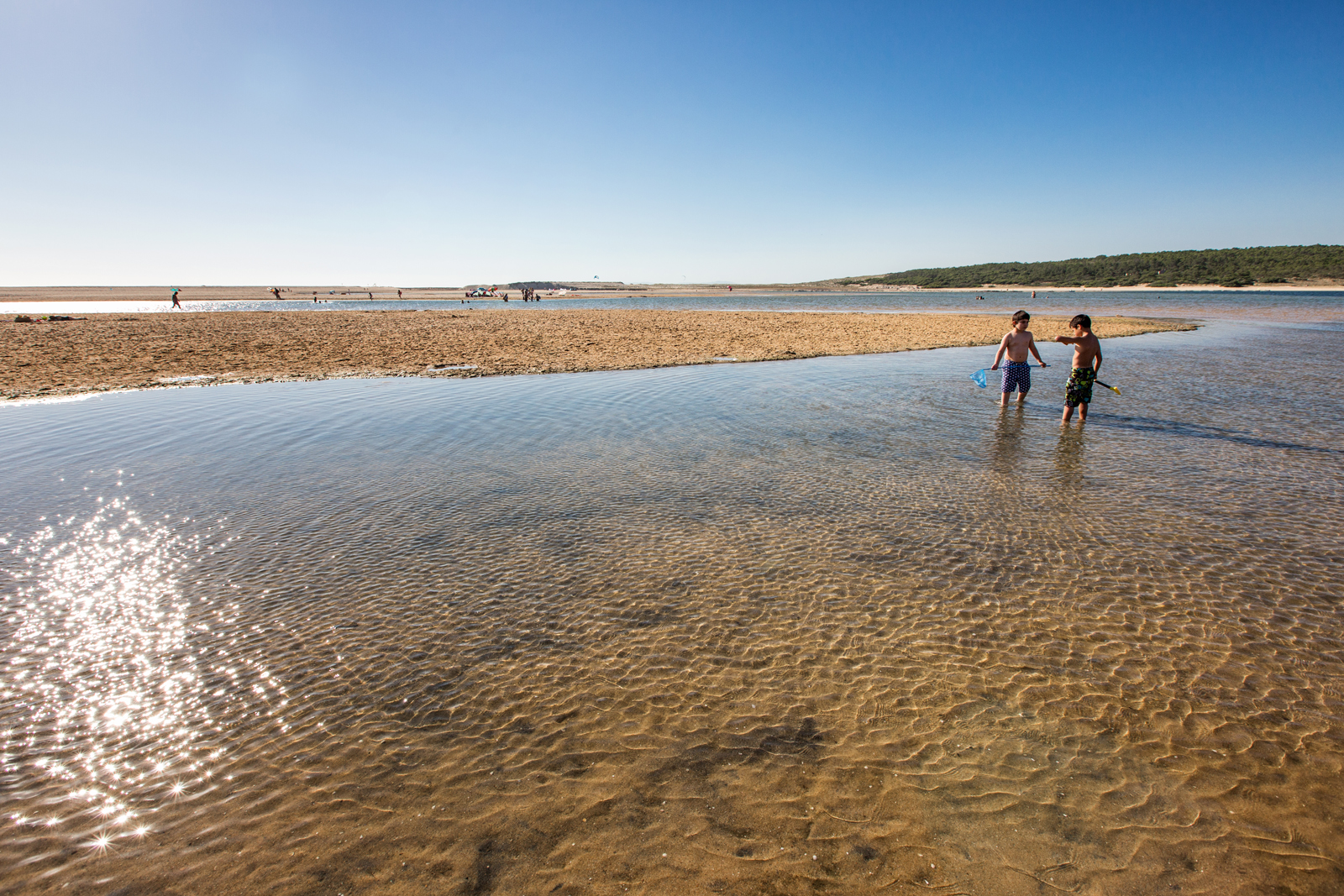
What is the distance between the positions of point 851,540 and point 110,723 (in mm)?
5818

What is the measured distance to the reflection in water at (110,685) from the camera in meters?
3.12

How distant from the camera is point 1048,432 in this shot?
1020cm

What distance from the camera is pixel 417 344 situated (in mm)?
24062

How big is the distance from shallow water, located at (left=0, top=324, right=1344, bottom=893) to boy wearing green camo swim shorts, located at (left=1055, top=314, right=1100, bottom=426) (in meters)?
2.56

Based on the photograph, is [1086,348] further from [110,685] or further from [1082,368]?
[110,685]

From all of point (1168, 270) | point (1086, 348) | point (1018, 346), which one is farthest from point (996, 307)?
point (1168, 270)

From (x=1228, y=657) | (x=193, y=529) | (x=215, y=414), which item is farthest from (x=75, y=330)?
(x=1228, y=657)

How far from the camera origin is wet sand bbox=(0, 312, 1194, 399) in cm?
1723

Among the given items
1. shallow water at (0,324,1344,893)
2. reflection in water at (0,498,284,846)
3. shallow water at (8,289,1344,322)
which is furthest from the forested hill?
reflection in water at (0,498,284,846)

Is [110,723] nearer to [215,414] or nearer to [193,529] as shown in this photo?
[193,529]

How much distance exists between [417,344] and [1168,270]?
524 feet

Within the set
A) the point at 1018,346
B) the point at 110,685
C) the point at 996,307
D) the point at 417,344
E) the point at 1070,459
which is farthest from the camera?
the point at 996,307

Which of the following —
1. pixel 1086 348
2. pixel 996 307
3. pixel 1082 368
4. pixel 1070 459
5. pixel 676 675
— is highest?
pixel 996 307

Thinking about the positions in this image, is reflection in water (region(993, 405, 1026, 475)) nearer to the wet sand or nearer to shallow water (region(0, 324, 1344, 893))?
shallow water (region(0, 324, 1344, 893))
